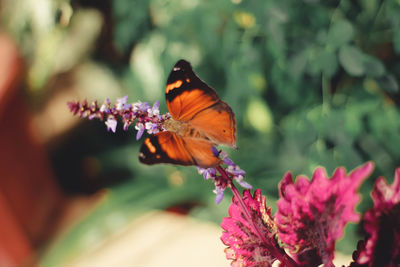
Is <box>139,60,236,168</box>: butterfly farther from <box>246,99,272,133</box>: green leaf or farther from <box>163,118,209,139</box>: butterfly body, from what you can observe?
<box>246,99,272,133</box>: green leaf

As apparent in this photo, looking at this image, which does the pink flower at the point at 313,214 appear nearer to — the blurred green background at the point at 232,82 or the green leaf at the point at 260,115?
the blurred green background at the point at 232,82

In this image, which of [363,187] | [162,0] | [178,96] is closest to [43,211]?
[162,0]

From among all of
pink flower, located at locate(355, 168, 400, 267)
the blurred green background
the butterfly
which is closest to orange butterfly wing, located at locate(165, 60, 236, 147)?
the butterfly

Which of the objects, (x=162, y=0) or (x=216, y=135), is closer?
(x=216, y=135)

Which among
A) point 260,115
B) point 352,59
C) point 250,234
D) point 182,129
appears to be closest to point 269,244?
point 250,234

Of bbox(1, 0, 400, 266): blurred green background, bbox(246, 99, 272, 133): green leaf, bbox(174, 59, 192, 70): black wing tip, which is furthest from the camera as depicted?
bbox(246, 99, 272, 133): green leaf

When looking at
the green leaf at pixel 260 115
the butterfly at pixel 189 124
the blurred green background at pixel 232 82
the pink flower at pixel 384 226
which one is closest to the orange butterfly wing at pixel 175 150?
the butterfly at pixel 189 124

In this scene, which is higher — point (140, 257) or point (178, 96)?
point (140, 257)

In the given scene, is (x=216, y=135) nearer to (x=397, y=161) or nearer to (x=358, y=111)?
(x=358, y=111)
